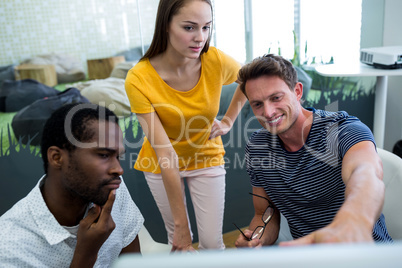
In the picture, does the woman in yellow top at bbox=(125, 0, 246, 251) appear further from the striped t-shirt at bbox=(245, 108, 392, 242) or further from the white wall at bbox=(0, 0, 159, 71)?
the white wall at bbox=(0, 0, 159, 71)

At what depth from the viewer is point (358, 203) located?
66cm

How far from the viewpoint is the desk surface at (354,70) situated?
220cm

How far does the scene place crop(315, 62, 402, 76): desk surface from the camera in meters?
2.20

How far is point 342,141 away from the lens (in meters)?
1.22

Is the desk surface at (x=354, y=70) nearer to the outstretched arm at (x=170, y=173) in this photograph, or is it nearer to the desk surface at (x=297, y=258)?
the outstretched arm at (x=170, y=173)

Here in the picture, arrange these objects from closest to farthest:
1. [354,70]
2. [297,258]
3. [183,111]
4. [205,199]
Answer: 1. [297,258]
2. [183,111]
3. [205,199]
4. [354,70]

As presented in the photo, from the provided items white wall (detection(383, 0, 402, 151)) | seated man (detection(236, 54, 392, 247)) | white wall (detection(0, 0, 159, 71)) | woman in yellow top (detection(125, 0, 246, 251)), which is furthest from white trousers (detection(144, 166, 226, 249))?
white wall (detection(383, 0, 402, 151))

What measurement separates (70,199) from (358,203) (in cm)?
83

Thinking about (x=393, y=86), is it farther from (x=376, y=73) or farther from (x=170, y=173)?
(x=170, y=173)

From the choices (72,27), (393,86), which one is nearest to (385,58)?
(393,86)

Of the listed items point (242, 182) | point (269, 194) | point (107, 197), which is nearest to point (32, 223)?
point (107, 197)

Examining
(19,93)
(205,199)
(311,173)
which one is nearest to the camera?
(311,173)

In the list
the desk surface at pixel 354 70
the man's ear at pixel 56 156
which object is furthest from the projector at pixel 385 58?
A: the man's ear at pixel 56 156

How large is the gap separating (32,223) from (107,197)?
22 cm
